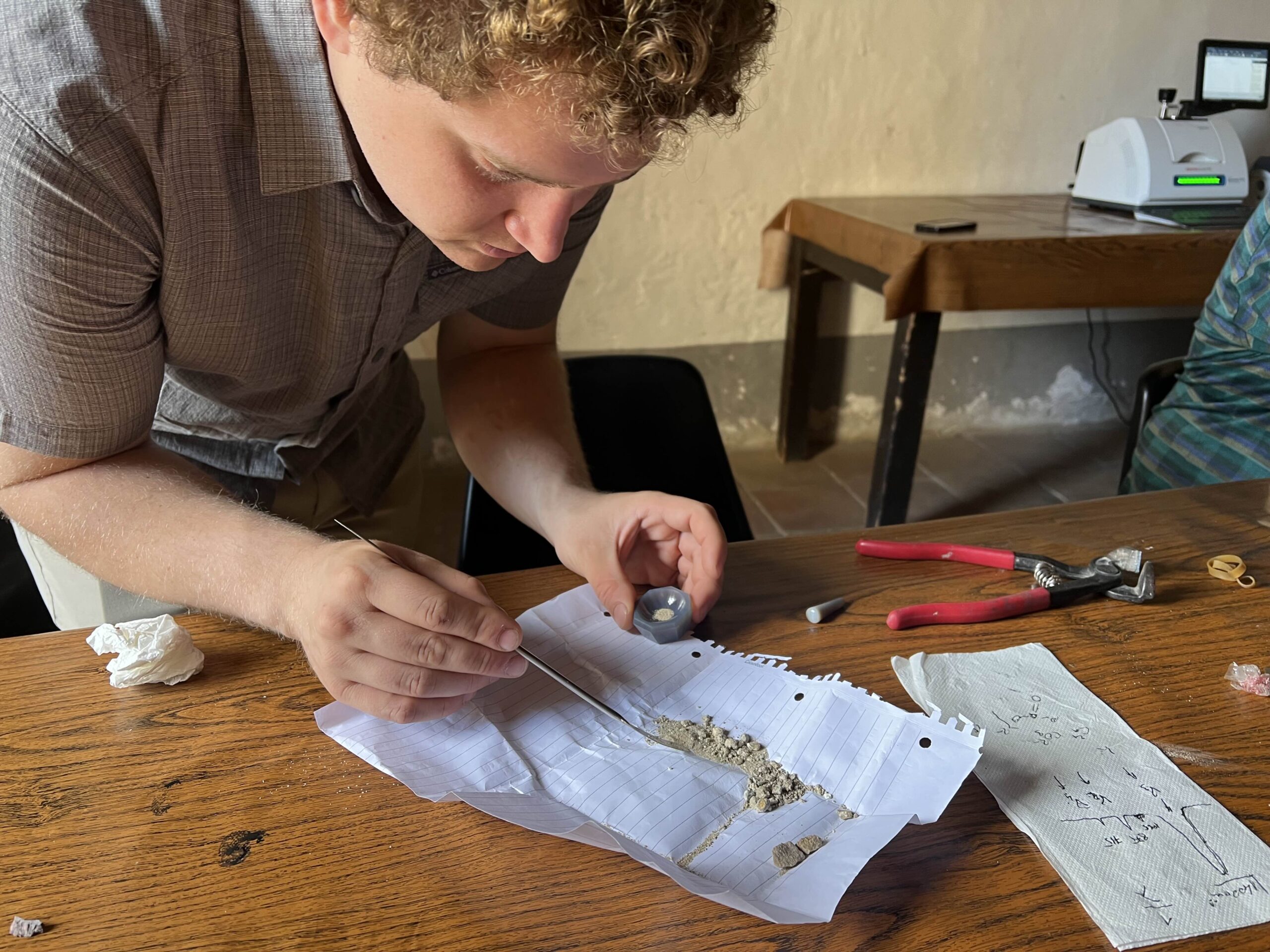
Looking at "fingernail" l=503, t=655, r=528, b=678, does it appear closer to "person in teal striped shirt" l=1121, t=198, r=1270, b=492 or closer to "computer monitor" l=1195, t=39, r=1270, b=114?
"person in teal striped shirt" l=1121, t=198, r=1270, b=492

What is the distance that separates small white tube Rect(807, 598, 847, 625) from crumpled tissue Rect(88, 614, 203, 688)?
52 centimetres

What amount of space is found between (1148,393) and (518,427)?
1136mm

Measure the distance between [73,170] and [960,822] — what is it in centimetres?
82

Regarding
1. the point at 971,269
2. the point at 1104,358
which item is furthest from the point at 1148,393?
the point at 1104,358

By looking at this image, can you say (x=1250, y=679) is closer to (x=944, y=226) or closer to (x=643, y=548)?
(x=643, y=548)

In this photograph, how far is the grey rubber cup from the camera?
0.86 metres

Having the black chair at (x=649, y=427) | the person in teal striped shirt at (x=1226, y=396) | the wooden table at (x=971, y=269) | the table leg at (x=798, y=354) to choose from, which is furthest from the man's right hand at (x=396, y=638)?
the table leg at (x=798, y=354)

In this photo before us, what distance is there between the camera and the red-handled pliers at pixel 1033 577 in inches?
34.9

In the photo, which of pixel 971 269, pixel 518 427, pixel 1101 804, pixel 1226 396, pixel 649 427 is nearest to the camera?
pixel 1101 804

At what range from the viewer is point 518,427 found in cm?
118

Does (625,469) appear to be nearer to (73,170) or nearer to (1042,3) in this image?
(73,170)

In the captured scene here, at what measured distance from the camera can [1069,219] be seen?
2.65m

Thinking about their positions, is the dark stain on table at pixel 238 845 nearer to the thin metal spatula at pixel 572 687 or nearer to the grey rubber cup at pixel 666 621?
the thin metal spatula at pixel 572 687

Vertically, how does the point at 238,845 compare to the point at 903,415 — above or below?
above
